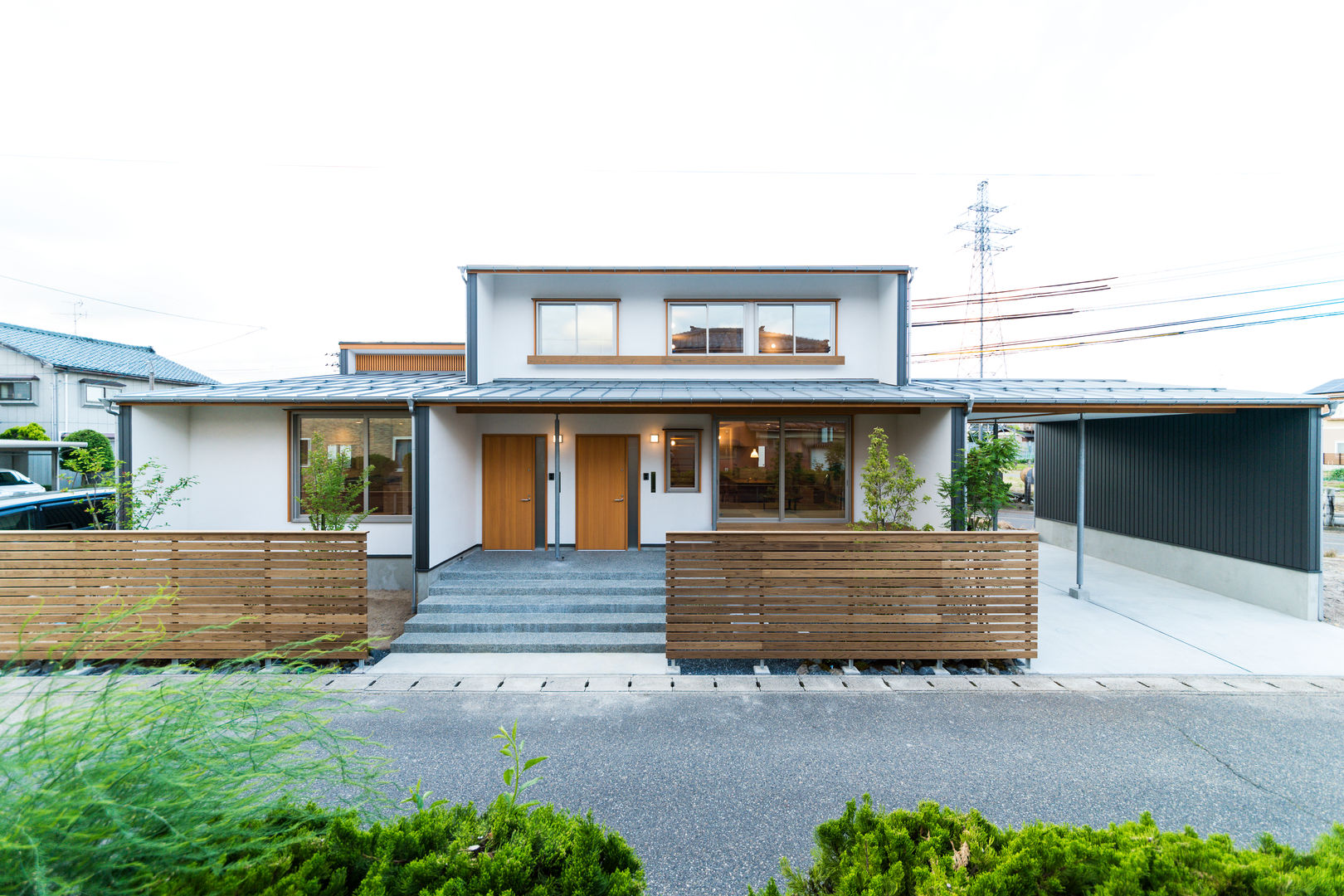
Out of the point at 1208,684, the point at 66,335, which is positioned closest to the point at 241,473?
the point at 1208,684

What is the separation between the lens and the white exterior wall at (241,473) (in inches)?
294

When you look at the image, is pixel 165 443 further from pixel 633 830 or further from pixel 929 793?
pixel 929 793

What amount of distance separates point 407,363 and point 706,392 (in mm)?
7890

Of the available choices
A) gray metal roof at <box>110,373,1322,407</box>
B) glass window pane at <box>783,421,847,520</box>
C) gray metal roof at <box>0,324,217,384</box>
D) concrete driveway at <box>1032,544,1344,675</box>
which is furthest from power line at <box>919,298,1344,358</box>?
gray metal roof at <box>0,324,217,384</box>

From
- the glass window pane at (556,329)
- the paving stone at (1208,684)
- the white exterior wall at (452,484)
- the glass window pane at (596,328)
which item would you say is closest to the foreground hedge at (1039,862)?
the paving stone at (1208,684)

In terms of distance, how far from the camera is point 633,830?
298cm

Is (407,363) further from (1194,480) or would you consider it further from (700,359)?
(1194,480)

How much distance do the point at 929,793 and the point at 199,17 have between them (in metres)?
16.5

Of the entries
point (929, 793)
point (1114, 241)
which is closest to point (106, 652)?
point (929, 793)

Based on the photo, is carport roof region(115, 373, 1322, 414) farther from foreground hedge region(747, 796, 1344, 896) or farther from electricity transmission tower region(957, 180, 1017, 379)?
electricity transmission tower region(957, 180, 1017, 379)

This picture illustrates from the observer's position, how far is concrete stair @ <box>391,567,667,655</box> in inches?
218

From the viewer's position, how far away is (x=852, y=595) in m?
5.04

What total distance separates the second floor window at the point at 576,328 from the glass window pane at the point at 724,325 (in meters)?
1.77

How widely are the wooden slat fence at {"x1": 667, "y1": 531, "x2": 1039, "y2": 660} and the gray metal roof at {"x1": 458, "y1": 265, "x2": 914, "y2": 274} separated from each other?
16.2 feet
